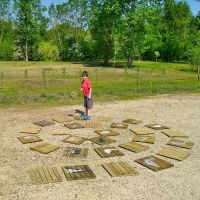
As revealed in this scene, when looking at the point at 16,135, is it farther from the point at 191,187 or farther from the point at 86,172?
the point at 191,187

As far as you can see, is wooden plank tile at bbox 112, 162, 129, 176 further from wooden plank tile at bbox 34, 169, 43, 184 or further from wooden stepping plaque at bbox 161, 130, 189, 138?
wooden stepping plaque at bbox 161, 130, 189, 138

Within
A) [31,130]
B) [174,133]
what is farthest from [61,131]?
[174,133]

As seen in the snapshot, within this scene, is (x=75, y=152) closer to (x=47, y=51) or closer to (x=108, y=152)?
(x=108, y=152)

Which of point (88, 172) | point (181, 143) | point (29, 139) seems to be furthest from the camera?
point (29, 139)

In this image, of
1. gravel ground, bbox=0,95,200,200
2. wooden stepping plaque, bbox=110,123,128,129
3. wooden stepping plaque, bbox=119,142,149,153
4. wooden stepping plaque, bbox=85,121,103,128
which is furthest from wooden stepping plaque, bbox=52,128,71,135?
wooden stepping plaque, bbox=119,142,149,153

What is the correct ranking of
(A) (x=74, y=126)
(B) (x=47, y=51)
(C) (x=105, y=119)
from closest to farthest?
(A) (x=74, y=126), (C) (x=105, y=119), (B) (x=47, y=51)

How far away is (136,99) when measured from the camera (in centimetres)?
1730

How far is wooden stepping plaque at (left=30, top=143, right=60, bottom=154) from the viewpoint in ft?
28.5

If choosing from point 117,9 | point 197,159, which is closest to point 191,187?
point 197,159

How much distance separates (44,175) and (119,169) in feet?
5.44

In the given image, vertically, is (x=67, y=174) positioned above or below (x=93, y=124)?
below

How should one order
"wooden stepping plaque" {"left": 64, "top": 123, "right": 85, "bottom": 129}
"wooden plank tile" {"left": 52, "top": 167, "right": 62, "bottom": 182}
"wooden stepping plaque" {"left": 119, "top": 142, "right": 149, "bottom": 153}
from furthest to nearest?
"wooden stepping plaque" {"left": 64, "top": 123, "right": 85, "bottom": 129}, "wooden stepping plaque" {"left": 119, "top": 142, "right": 149, "bottom": 153}, "wooden plank tile" {"left": 52, "top": 167, "right": 62, "bottom": 182}

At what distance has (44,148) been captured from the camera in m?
8.85

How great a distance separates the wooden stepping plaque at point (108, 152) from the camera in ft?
27.6
